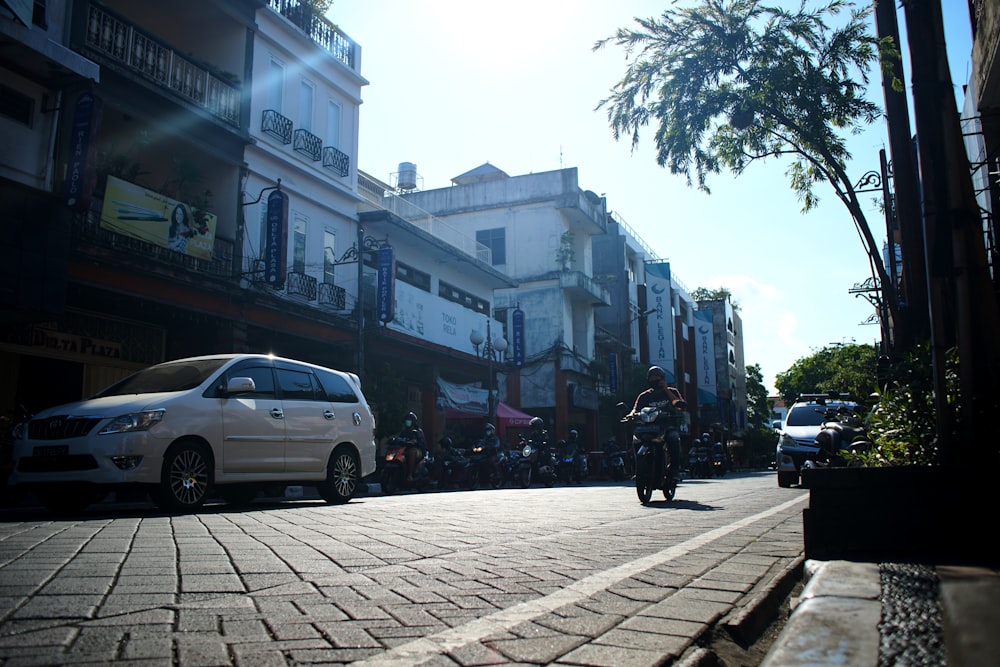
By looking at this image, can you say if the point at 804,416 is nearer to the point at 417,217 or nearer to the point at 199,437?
the point at 199,437

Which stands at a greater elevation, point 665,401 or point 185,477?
point 665,401

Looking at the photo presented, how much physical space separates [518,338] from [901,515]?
2788 centimetres

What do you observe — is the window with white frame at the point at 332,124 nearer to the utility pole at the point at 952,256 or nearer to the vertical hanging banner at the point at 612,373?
the utility pole at the point at 952,256

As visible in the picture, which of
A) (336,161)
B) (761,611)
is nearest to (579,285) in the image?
(336,161)

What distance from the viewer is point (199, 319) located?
1580 cm

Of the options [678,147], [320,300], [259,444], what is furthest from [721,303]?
[259,444]

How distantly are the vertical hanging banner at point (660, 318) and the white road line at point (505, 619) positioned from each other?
46.5 m

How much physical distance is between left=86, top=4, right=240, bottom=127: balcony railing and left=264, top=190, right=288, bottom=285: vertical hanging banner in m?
1.88

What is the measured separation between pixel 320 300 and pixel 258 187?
3.03 meters

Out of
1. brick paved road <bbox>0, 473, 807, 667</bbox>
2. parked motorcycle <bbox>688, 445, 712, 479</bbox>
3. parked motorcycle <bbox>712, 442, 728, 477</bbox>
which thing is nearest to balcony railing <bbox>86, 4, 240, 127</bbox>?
brick paved road <bbox>0, 473, 807, 667</bbox>

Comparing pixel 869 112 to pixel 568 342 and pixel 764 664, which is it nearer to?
pixel 764 664

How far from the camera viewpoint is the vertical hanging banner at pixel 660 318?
165ft

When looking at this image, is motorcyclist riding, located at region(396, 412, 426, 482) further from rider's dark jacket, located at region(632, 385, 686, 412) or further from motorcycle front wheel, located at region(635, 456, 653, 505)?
motorcycle front wheel, located at region(635, 456, 653, 505)

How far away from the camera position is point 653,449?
389 inches
